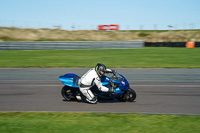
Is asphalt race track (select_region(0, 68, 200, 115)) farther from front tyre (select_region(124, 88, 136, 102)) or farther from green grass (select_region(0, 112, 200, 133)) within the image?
green grass (select_region(0, 112, 200, 133))

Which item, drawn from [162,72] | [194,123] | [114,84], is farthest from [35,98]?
[162,72]

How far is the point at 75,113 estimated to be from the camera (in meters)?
7.07

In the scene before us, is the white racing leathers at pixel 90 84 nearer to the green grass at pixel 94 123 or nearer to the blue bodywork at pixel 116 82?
the blue bodywork at pixel 116 82

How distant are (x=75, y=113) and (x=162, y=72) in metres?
9.09

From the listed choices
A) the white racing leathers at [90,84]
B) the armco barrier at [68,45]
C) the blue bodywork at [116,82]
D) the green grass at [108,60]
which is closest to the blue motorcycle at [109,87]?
the blue bodywork at [116,82]

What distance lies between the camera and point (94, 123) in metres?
6.05

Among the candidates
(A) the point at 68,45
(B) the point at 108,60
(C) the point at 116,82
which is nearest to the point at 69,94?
(C) the point at 116,82

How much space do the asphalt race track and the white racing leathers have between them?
0.88 feet

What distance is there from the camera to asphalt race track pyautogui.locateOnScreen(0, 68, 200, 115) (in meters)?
7.82

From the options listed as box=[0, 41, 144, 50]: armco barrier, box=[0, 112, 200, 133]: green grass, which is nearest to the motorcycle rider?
box=[0, 112, 200, 133]: green grass

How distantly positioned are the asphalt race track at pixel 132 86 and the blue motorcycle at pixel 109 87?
8.8 inches

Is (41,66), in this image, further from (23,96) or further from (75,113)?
(75,113)

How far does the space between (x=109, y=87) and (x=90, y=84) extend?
629 mm

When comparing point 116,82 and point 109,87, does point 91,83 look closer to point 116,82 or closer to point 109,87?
point 109,87
